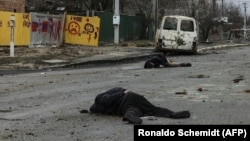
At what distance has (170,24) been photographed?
28.4 metres

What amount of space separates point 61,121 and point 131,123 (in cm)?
129

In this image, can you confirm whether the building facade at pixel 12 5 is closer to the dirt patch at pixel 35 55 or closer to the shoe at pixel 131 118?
the dirt patch at pixel 35 55

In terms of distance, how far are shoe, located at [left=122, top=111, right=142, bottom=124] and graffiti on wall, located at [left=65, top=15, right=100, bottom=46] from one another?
2342cm

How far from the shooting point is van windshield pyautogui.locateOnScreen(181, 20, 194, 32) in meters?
28.7

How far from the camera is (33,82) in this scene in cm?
1489

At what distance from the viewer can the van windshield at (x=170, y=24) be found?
92.8ft

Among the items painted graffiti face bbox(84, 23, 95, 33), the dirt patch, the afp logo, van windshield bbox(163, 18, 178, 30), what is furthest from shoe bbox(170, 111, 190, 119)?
painted graffiti face bbox(84, 23, 95, 33)

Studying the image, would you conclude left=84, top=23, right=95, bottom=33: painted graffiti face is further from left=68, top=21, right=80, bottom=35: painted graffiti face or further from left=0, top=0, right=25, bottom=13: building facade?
left=0, top=0, right=25, bottom=13: building facade

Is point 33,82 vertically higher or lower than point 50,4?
lower

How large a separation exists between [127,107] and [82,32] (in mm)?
23559

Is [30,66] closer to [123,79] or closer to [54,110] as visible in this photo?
[123,79]

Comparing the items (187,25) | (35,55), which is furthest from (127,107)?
(187,25)

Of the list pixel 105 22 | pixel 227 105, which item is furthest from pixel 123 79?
pixel 105 22

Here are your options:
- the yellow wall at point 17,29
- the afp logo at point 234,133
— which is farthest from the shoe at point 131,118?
the yellow wall at point 17,29
